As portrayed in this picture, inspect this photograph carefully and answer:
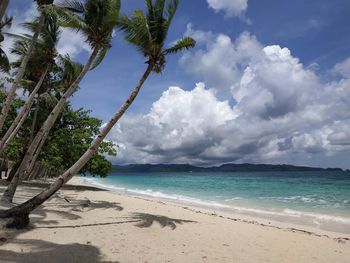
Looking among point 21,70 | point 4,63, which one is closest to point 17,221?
point 21,70

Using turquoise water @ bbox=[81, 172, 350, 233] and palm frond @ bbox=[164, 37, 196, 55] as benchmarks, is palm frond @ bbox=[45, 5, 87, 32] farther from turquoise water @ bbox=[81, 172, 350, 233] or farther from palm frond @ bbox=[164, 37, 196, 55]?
turquoise water @ bbox=[81, 172, 350, 233]

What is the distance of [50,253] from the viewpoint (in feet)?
20.9

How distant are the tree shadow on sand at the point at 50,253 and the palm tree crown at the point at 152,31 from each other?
6.01 m

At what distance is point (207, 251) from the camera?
738cm

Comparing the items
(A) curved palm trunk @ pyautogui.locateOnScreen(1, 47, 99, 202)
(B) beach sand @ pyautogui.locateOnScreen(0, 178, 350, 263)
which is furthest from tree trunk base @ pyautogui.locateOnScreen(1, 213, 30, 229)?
(A) curved palm trunk @ pyautogui.locateOnScreen(1, 47, 99, 202)

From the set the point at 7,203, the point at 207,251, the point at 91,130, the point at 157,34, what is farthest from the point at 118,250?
the point at 91,130

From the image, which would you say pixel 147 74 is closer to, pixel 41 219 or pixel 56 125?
pixel 41 219

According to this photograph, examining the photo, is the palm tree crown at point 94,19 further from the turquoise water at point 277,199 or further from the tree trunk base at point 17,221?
the turquoise water at point 277,199

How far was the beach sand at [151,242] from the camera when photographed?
6.54m

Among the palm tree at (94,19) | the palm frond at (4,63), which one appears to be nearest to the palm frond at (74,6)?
the palm tree at (94,19)

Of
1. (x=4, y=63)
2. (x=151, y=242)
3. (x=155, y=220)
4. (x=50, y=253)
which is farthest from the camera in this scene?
(x=4, y=63)

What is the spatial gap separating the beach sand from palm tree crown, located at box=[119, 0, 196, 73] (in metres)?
4.83

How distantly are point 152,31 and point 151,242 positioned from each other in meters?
6.66

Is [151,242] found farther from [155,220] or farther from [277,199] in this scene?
[277,199]
